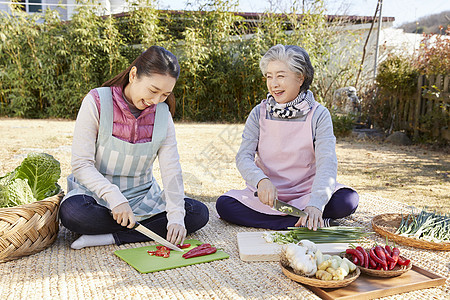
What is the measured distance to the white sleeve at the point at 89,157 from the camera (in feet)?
8.06

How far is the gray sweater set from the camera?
2.78 metres

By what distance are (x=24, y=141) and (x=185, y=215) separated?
461 centimetres

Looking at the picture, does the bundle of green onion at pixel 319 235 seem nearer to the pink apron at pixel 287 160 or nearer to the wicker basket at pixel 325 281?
the pink apron at pixel 287 160

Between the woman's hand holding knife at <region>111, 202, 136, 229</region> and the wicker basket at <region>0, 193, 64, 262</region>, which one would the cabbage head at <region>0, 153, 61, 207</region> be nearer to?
the wicker basket at <region>0, 193, 64, 262</region>

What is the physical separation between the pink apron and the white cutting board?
465 mm

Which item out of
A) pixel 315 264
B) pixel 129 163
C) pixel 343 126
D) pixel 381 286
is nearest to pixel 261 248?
pixel 315 264

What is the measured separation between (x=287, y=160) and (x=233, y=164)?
2624mm

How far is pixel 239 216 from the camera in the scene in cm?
316

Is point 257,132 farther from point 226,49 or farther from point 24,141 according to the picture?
point 226,49

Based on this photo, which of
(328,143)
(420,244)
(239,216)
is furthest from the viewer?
(239,216)

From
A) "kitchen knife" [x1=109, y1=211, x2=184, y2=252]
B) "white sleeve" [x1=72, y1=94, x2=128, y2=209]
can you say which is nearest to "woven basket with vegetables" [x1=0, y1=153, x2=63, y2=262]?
"white sleeve" [x1=72, y1=94, x2=128, y2=209]

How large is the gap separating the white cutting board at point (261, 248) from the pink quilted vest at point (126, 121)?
89 cm

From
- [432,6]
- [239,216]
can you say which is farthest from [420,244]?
[432,6]

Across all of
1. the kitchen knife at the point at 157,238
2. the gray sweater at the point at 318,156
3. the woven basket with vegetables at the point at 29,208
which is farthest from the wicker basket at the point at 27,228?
the gray sweater at the point at 318,156
